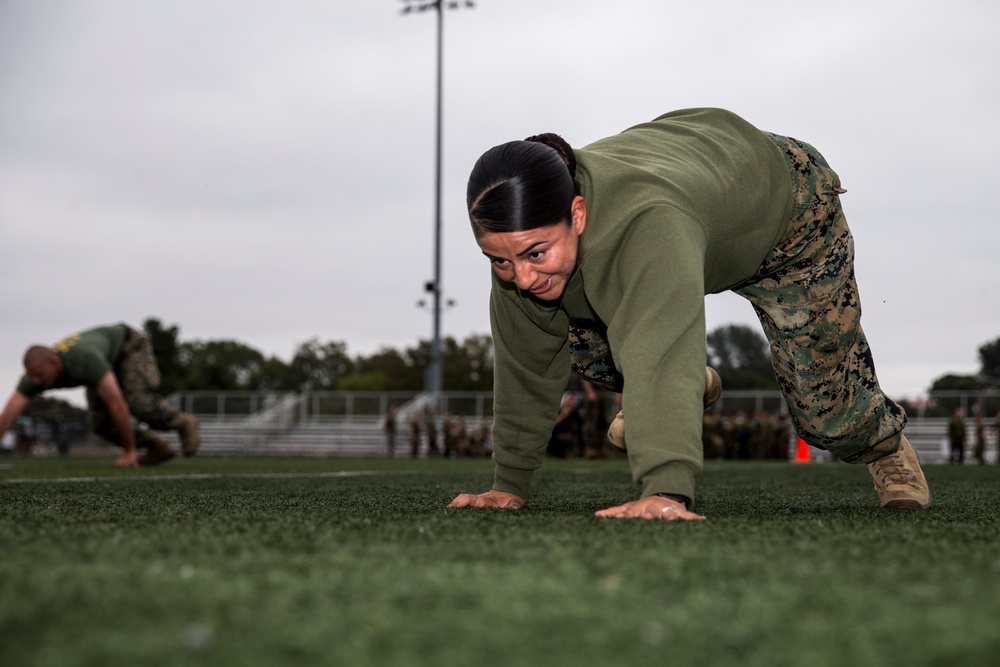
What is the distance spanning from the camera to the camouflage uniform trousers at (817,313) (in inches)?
124

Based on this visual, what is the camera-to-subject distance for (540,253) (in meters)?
2.50

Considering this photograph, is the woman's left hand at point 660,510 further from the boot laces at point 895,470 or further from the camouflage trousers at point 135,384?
the camouflage trousers at point 135,384

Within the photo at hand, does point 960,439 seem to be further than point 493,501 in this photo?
Yes

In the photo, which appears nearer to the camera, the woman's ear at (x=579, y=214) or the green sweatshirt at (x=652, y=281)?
the green sweatshirt at (x=652, y=281)

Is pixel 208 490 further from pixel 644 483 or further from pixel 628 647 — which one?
pixel 628 647

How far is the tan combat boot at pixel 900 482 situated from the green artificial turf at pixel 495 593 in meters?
0.92

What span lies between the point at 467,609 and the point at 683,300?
1.28 m

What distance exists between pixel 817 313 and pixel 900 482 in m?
0.78

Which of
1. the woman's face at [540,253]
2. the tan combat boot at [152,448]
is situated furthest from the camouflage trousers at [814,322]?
the tan combat boot at [152,448]

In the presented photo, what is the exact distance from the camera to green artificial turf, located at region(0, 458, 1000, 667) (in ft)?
3.64

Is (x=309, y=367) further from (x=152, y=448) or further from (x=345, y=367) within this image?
(x=152, y=448)

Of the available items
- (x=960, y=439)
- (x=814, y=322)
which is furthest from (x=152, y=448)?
(x=960, y=439)

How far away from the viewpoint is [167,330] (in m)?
60.3

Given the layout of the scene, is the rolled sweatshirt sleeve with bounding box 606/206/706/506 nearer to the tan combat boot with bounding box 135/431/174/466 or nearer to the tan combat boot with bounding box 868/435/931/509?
the tan combat boot with bounding box 868/435/931/509
